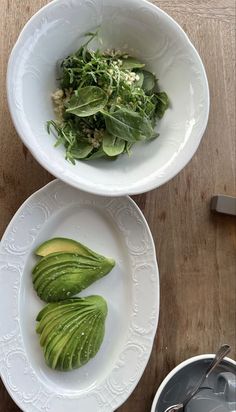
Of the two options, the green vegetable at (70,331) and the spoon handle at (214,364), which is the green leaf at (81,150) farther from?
the spoon handle at (214,364)

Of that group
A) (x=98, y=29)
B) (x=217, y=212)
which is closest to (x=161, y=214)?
(x=217, y=212)

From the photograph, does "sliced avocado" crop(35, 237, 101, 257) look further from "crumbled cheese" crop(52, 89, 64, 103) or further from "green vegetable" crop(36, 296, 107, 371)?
"crumbled cheese" crop(52, 89, 64, 103)

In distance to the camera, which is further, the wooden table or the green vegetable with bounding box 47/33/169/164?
the wooden table

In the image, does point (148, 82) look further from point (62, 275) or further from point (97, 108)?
point (62, 275)

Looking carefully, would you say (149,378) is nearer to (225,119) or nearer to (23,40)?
(225,119)

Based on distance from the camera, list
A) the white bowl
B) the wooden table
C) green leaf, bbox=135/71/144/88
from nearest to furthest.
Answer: the white bowl
green leaf, bbox=135/71/144/88
the wooden table

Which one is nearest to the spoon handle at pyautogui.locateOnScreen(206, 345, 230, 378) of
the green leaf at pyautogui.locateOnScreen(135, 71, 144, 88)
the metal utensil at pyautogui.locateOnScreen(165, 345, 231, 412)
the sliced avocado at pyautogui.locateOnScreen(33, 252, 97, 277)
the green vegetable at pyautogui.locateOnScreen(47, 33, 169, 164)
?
the metal utensil at pyautogui.locateOnScreen(165, 345, 231, 412)
